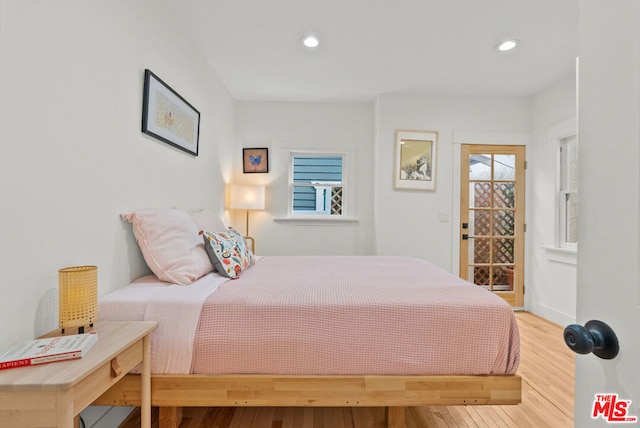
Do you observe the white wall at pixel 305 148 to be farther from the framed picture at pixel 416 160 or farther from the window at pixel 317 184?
the framed picture at pixel 416 160

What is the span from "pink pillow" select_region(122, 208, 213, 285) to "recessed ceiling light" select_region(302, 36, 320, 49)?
5.90ft

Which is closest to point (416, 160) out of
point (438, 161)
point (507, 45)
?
point (438, 161)

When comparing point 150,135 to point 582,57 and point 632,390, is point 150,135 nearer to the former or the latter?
point 582,57

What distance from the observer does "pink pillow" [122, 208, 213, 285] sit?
1.64 meters

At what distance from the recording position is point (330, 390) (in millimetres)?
1366

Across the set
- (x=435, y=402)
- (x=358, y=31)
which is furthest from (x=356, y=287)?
(x=358, y=31)

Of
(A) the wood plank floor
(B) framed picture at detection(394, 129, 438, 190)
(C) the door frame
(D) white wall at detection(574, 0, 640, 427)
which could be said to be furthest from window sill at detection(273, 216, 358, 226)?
(D) white wall at detection(574, 0, 640, 427)

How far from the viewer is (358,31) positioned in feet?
8.00

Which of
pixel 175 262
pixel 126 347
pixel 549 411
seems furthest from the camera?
pixel 549 411

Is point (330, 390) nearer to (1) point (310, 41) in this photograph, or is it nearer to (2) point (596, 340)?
(2) point (596, 340)

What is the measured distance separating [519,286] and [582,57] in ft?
12.5

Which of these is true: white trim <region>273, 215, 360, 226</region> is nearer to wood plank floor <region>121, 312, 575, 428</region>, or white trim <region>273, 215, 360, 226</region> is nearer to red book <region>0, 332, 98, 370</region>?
wood plank floor <region>121, 312, 575, 428</region>

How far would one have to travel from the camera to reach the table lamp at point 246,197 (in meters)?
3.63
